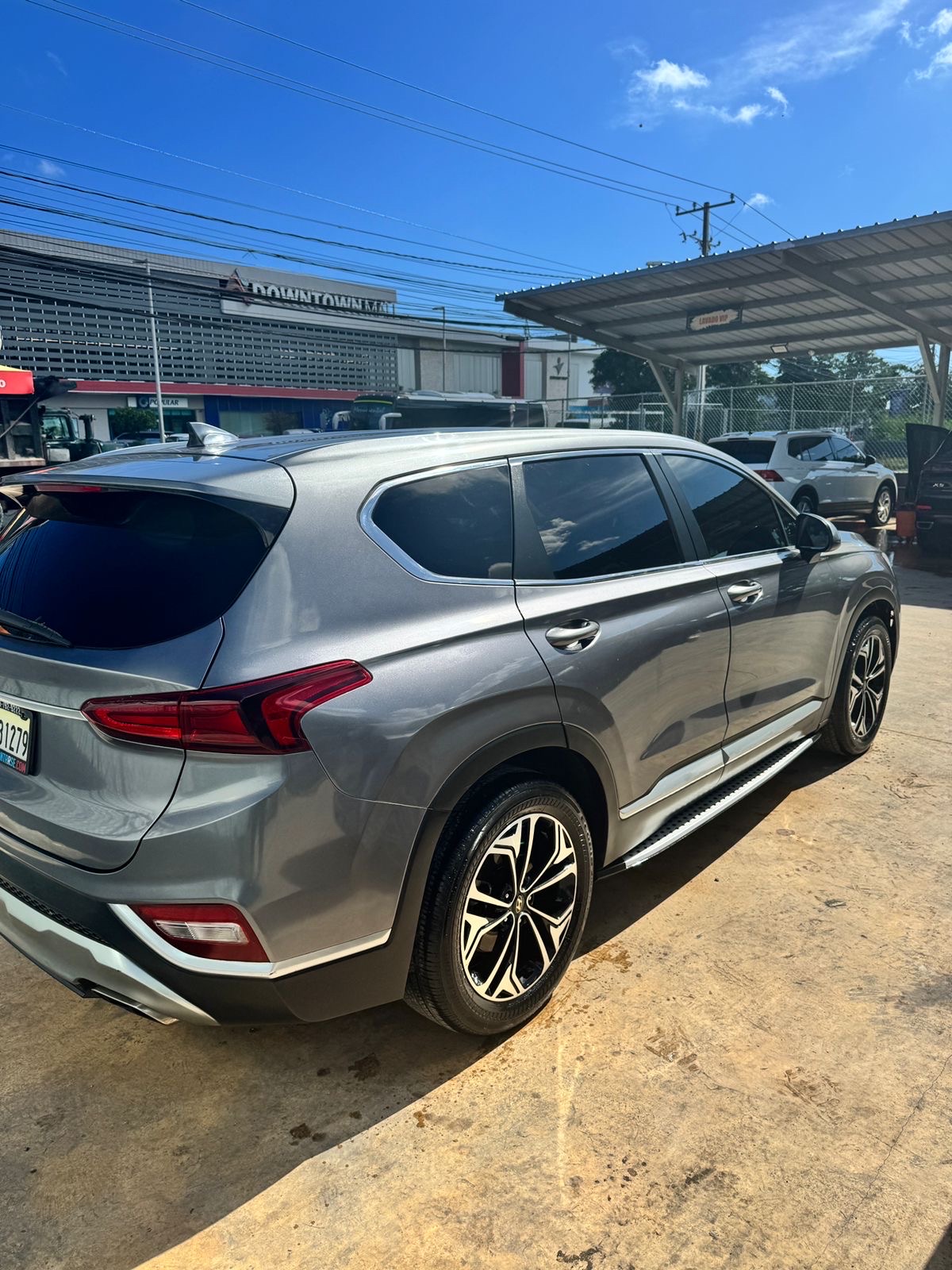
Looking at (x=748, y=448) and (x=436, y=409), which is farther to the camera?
(x=436, y=409)

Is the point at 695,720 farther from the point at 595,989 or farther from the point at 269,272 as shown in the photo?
the point at 269,272

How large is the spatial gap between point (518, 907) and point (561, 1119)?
54 centimetres

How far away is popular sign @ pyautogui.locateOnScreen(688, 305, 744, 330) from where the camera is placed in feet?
52.1

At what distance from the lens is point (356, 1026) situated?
264cm

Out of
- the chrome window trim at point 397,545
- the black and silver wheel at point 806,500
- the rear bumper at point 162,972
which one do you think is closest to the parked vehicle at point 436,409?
the black and silver wheel at point 806,500

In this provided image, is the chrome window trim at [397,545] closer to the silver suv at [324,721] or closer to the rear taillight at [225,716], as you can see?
the silver suv at [324,721]

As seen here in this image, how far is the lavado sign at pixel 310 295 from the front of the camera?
1901 inches

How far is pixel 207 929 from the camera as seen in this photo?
75.3 inches

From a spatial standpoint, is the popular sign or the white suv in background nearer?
the white suv in background

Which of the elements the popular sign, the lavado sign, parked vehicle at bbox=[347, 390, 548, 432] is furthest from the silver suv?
the lavado sign

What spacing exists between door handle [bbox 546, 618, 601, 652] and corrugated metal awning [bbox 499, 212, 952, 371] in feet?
35.1

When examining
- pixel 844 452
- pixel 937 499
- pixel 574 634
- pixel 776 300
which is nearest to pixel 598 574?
pixel 574 634

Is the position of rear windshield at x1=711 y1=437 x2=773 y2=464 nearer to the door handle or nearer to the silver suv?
the silver suv

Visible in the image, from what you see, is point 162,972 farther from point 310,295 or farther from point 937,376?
point 310,295
